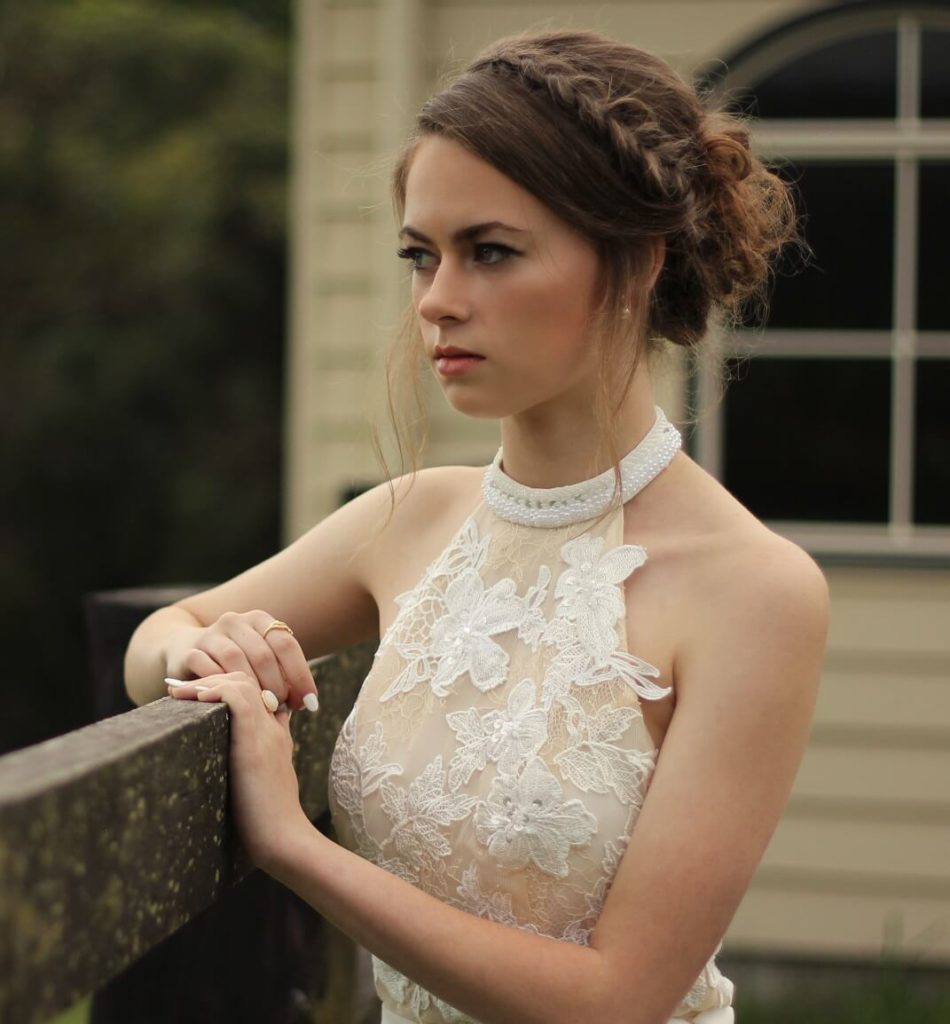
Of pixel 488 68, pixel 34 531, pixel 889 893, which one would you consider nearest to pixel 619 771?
pixel 488 68

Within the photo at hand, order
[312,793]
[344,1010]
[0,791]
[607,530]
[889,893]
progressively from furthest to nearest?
1. [889,893]
2. [344,1010]
3. [312,793]
4. [607,530]
5. [0,791]

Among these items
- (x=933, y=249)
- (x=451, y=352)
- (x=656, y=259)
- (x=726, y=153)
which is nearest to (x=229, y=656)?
(x=451, y=352)

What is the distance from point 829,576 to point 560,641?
3.52 m

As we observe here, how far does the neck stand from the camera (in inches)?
83.0

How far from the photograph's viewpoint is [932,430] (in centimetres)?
555

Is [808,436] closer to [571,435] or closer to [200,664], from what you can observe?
[571,435]

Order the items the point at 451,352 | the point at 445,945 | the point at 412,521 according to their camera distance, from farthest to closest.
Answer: the point at 412,521 → the point at 451,352 → the point at 445,945

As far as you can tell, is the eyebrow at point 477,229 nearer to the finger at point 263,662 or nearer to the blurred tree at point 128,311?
the finger at point 263,662

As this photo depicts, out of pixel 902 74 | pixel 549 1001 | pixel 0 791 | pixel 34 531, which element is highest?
pixel 902 74

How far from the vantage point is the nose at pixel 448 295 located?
196 cm

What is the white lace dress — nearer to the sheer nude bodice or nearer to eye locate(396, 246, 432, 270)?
the sheer nude bodice

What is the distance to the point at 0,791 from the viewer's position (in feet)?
3.79

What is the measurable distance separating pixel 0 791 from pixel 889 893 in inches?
180

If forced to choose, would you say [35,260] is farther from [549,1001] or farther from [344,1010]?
Result: [549,1001]
